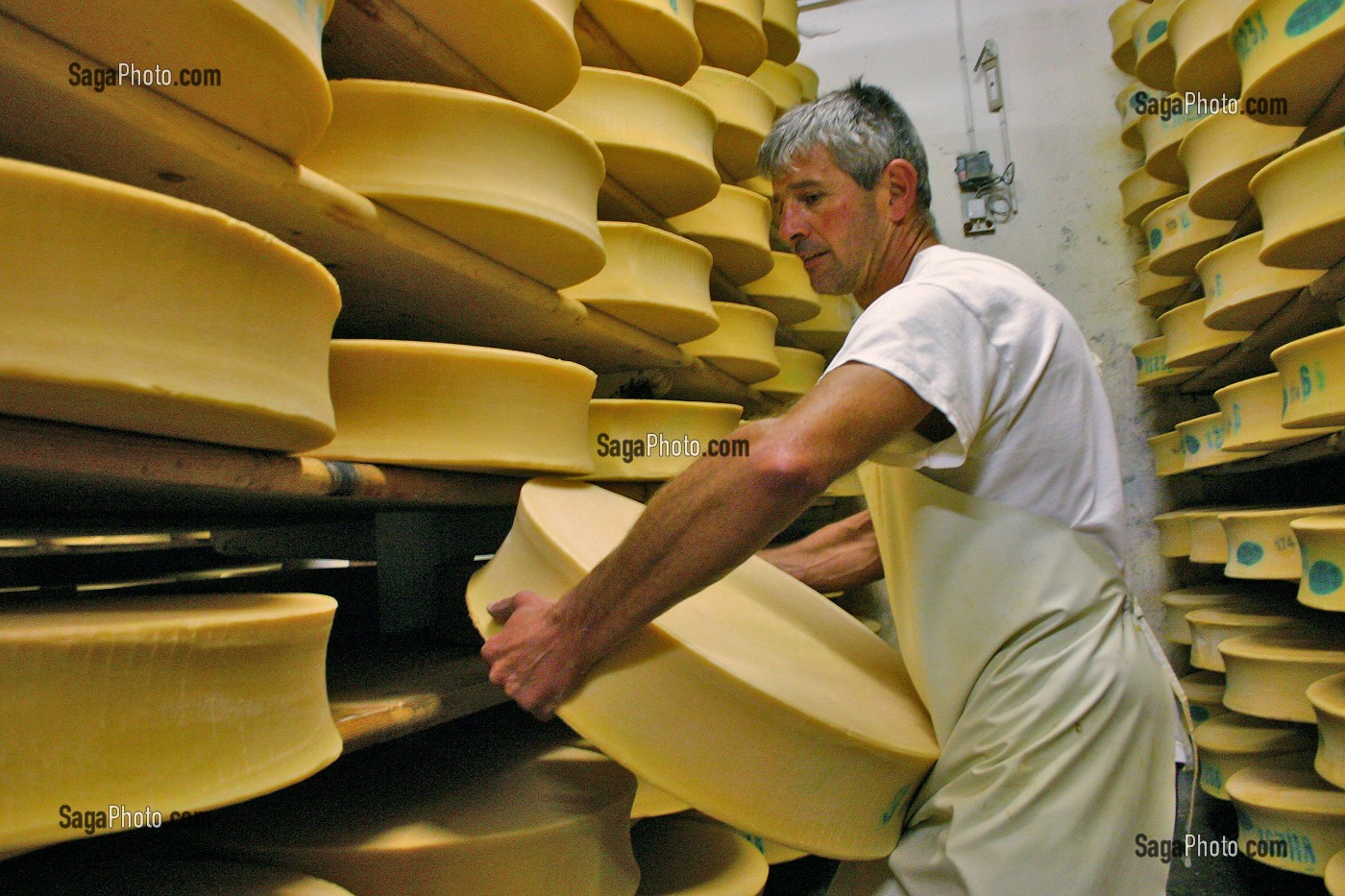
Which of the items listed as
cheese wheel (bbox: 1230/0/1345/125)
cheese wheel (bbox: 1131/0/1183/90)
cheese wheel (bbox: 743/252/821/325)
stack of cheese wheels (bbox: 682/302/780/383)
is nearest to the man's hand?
stack of cheese wheels (bbox: 682/302/780/383)

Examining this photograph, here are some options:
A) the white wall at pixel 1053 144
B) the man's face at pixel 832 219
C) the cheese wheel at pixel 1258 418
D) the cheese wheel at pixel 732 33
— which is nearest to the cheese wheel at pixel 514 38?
the man's face at pixel 832 219

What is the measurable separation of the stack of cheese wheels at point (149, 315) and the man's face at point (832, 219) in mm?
783

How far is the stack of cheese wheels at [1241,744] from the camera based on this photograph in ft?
7.36

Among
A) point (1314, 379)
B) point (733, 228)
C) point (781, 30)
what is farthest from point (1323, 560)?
point (781, 30)

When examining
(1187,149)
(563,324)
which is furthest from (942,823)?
(1187,149)

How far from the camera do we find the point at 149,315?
694mm

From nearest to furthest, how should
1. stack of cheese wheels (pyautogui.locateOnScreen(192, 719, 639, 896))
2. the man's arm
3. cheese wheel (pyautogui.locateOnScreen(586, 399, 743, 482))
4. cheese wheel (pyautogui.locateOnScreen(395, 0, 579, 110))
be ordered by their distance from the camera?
the man's arm < stack of cheese wheels (pyautogui.locateOnScreen(192, 719, 639, 896)) < cheese wheel (pyautogui.locateOnScreen(395, 0, 579, 110)) < cheese wheel (pyautogui.locateOnScreen(586, 399, 743, 482))

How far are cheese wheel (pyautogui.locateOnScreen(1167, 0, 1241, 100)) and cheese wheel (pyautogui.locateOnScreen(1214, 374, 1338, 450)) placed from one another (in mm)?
681

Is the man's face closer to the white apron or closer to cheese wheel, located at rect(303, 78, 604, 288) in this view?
cheese wheel, located at rect(303, 78, 604, 288)

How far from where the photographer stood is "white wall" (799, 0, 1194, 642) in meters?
3.21

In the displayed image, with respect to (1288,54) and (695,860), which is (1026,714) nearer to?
(695,860)

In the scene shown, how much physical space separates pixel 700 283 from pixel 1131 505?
2108 mm

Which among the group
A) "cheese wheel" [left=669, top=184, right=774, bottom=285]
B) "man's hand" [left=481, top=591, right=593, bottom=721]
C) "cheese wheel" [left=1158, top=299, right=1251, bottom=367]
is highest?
"cheese wheel" [left=669, top=184, right=774, bottom=285]

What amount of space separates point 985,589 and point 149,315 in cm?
87
